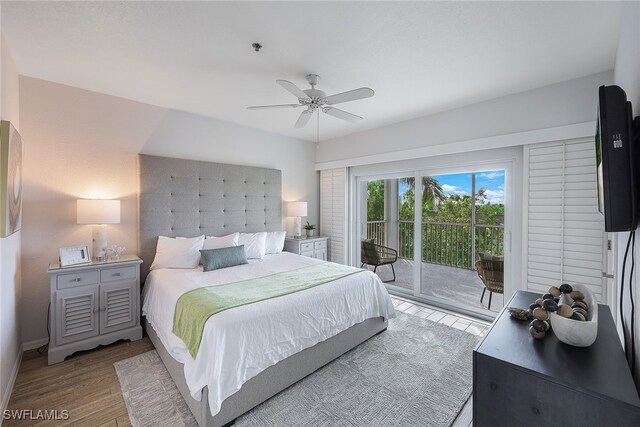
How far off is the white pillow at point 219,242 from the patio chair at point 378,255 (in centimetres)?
226

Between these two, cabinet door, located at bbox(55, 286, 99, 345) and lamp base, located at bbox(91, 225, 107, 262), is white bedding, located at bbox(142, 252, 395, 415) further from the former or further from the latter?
lamp base, located at bbox(91, 225, 107, 262)

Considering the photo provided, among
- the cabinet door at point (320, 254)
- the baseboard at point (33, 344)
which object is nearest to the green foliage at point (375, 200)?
the cabinet door at point (320, 254)

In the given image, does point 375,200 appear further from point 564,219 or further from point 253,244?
point 564,219

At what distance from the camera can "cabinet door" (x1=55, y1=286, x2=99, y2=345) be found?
8.17ft

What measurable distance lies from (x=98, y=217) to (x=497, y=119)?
176 inches

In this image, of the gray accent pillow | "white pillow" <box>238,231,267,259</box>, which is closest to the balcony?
"white pillow" <box>238,231,267,259</box>

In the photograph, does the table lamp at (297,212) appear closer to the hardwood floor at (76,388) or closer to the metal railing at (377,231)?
the metal railing at (377,231)

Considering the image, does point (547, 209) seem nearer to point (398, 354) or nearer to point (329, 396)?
point (398, 354)

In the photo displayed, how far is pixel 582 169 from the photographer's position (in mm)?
2588

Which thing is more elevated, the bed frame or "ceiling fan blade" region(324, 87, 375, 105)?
"ceiling fan blade" region(324, 87, 375, 105)

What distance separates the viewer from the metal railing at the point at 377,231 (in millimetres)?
4707

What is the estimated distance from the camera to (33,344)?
2.68 meters

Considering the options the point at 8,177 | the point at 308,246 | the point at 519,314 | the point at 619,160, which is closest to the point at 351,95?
the point at 619,160

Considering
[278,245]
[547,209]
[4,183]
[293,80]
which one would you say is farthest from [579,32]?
[4,183]
